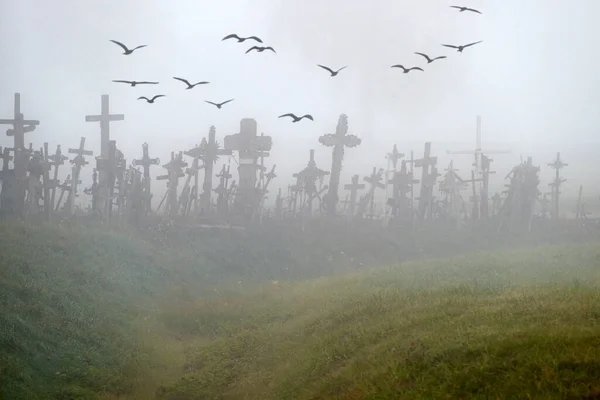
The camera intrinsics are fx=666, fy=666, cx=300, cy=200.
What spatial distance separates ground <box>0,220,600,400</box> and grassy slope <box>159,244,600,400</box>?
0.03m

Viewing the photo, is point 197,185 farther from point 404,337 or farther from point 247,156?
point 404,337

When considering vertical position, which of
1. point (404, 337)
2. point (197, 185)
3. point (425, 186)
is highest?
point (425, 186)

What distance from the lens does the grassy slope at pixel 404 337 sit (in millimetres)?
8524

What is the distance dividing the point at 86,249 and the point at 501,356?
1522cm

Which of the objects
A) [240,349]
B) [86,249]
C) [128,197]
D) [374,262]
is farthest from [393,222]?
[240,349]

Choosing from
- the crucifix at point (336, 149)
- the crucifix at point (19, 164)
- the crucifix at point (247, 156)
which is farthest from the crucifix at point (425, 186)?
the crucifix at point (19, 164)

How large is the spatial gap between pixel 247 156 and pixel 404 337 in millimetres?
22252

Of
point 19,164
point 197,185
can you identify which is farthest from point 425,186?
point 19,164

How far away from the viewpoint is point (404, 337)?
37.2 ft

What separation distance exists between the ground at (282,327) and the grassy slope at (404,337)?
3cm

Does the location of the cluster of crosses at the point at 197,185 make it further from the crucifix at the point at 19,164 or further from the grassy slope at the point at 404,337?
the grassy slope at the point at 404,337

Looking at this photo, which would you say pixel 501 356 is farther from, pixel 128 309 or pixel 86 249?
pixel 86 249

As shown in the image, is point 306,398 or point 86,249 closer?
point 306,398

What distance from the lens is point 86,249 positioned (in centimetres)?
2091
